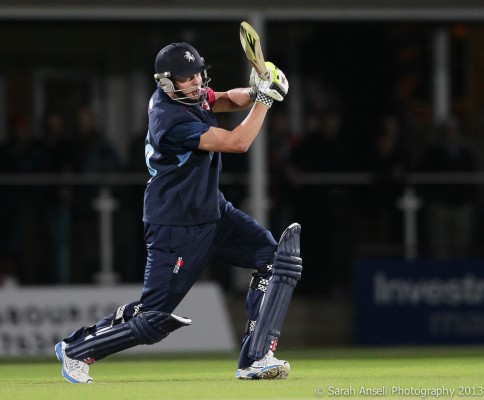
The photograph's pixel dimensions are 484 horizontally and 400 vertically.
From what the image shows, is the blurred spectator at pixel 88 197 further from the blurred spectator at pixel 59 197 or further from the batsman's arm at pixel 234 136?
the batsman's arm at pixel 234 136

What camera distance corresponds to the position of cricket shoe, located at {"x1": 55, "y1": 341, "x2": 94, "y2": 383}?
25.9 ft

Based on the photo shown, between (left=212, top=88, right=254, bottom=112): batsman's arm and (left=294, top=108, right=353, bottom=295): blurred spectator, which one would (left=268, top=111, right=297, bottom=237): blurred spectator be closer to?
(left=294, top=108, right=353, bottom=295): blurred spectator

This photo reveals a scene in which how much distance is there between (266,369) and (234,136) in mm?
1308

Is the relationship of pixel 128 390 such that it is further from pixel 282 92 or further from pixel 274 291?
pixel 282 92

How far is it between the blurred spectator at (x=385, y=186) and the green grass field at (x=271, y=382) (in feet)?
6.88

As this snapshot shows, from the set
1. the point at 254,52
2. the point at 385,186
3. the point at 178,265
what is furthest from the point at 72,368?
the point at 385,186

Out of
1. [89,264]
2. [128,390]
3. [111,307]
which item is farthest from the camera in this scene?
[89,264]

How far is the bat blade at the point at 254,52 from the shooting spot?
769 cm

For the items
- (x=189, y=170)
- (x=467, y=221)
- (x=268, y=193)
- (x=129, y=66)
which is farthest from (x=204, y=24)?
(x=189, y=170)

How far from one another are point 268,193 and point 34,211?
232 centimetres

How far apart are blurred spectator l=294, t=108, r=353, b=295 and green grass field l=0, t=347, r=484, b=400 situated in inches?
67.2

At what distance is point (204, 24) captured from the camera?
47.3 feet

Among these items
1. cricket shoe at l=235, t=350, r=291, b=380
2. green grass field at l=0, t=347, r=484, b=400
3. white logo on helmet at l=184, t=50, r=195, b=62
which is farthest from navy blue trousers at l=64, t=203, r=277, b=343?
white logo on helmet at l=184, t=50, r=195, b=62

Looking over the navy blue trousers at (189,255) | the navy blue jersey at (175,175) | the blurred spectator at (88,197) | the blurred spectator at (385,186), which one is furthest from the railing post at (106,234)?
the navy blue jersey at (175,175)
